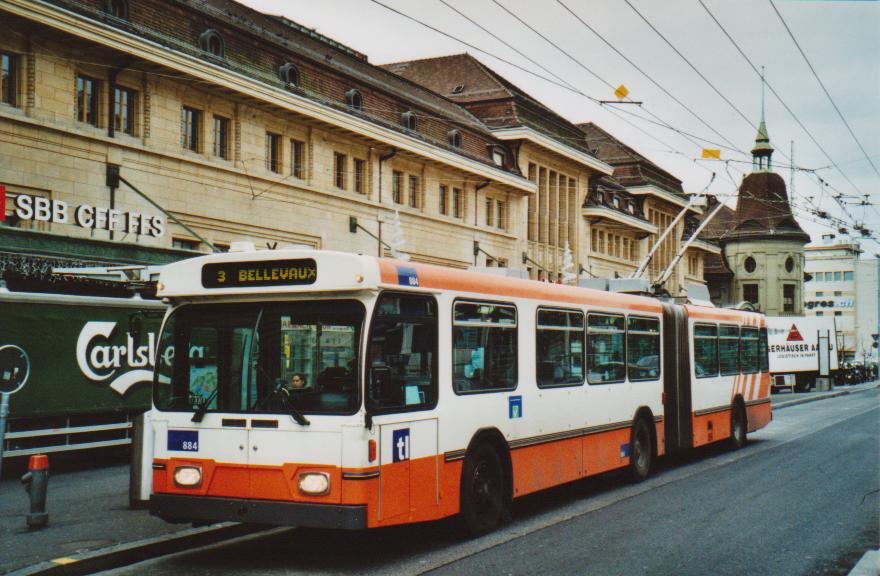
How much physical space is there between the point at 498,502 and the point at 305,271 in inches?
135

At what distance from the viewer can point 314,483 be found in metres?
8.26

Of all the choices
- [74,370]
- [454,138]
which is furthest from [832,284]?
[74,370]

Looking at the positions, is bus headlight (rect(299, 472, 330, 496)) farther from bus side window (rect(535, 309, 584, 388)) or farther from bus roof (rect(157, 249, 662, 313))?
bus side window (rect(535, 309, 584, 388))

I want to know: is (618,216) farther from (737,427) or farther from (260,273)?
(260,273)

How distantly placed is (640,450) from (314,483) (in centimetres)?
758

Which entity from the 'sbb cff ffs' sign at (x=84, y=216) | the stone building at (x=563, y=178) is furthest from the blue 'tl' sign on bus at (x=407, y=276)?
the stone building at (x=563, y=178)

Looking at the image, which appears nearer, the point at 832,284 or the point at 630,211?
the point at 630,211

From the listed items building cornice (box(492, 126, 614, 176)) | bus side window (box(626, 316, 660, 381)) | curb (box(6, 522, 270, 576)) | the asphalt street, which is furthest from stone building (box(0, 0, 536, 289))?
bus side window (box(626, 316, 660, 381))

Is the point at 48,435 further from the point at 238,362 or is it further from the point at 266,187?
the point at 266,187

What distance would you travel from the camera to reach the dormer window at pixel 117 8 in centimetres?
2314

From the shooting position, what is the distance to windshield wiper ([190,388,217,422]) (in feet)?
28.6

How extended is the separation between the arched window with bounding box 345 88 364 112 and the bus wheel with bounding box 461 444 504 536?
2276 centimetres

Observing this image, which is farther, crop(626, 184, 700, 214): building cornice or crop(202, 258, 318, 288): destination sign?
crop(626, 184, 700, 214): building cornice

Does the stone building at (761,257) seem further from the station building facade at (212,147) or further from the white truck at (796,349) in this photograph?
the station building facade at (212,147)
